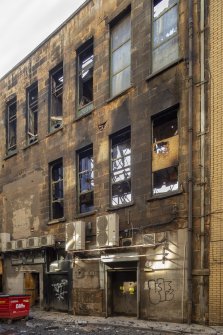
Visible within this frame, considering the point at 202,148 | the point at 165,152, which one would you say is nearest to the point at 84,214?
the point at 165,152

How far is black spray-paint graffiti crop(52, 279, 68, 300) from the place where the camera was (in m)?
19.8

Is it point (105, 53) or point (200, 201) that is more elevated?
point (105, 53)

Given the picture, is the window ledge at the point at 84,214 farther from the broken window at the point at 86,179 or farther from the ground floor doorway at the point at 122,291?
the ground floor doorway at the point at 122,291

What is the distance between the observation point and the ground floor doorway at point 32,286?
22109 millimetres

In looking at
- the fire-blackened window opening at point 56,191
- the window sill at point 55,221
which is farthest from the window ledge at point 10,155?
the window sill at point 55,221

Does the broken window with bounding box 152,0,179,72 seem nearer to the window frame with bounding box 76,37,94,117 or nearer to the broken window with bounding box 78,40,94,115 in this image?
the window frame with bounding box 76,37,94,117

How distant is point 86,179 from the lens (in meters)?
19.5

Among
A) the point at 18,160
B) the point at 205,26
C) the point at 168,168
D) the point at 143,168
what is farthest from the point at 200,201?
the point at 18,160

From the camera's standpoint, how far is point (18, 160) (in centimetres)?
2452

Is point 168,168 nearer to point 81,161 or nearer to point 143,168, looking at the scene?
point 143,168

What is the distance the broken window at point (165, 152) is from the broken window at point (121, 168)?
146 centimetres

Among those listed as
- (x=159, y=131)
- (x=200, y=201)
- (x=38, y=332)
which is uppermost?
(x=159, y=131)

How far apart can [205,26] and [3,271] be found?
1603 cm

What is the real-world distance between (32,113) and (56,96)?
2.49 m
